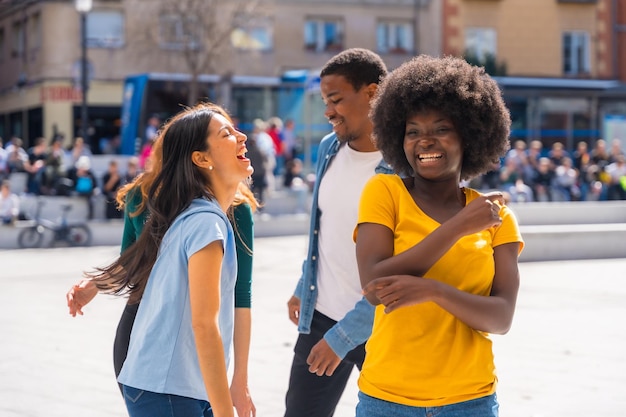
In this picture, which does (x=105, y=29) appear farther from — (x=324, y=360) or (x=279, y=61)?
(x=324, y=360)

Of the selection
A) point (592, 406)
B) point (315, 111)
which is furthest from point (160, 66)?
point (592, 406)

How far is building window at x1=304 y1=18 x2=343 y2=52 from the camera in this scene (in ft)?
123

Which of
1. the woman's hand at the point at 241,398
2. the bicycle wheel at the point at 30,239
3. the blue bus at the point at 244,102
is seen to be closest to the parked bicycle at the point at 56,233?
the bicycle wheel at the point at 30,239

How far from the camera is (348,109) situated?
405 centimetres

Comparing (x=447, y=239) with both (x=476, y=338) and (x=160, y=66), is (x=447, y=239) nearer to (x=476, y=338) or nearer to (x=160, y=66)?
(x=476, y=338)

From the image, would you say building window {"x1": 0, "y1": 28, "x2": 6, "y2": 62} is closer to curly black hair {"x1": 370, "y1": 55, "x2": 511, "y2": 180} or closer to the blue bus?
the blue bus

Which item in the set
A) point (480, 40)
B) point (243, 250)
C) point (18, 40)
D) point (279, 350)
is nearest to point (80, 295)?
point (243, 250)

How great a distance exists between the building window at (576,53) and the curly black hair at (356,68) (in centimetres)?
3734

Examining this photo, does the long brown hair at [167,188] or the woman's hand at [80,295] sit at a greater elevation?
the long brown hair at [167,188]

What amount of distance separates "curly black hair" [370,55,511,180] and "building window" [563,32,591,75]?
3834 cm

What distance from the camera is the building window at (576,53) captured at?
131 feet

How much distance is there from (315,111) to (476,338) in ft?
87.5

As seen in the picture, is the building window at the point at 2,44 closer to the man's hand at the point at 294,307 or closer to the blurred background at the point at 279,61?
the blurred background at the point at 279,61

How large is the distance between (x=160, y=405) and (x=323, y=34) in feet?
116
